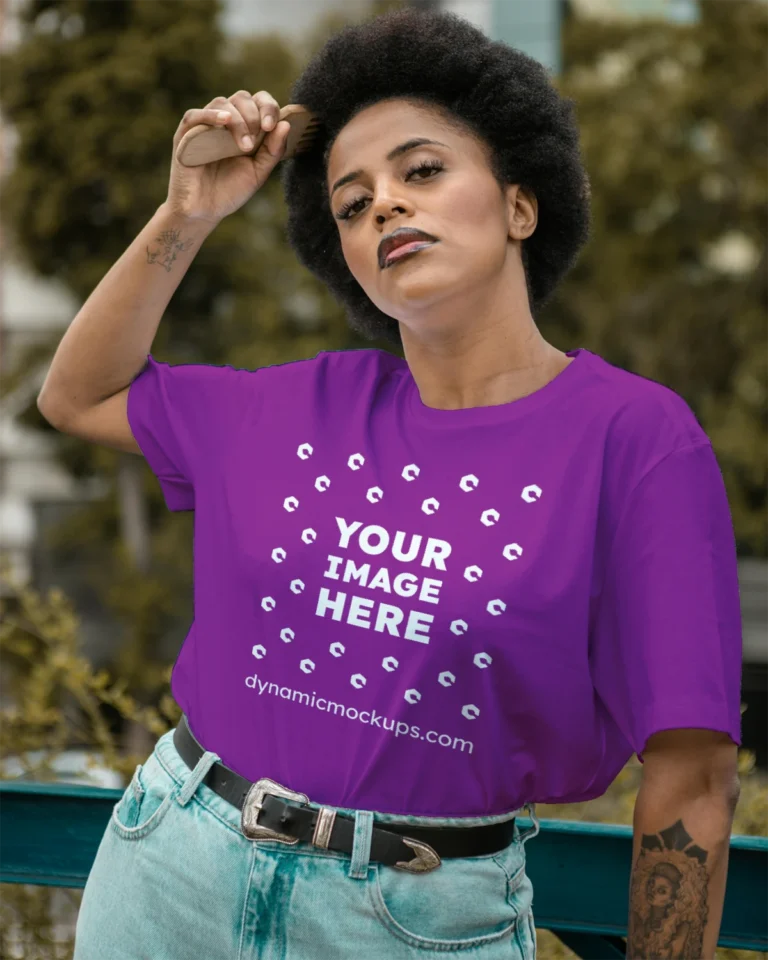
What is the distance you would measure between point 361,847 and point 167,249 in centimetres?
101

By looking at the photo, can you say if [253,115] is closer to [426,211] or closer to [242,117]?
[242,117]

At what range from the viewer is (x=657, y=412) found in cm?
161

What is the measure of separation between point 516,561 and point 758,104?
1281 cm

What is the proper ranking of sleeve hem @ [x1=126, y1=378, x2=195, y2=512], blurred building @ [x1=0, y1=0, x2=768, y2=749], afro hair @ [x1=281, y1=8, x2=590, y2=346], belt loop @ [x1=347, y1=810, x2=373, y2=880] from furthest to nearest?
blurred building @ [x1=0, y1=0, x2=768, y2=749]
sleeve hem @ [x1=126, y1=378, x2=195, y2=512]
afro hair @ [x1=281, y1=8, x2=590, y2=346]
belt loop @ [x1=347, y1=810, x2=373, y2=880]

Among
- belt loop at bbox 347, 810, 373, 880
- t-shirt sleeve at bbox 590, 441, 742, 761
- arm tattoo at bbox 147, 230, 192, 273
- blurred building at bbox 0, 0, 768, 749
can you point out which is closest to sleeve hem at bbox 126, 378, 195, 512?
arm tattoo at bbox 147, 230, 192, 273

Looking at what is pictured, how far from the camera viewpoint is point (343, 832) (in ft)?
5.29

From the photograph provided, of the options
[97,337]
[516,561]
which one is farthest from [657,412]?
[97,337]

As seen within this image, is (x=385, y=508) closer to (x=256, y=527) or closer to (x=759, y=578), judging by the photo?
(x=256, y=527)

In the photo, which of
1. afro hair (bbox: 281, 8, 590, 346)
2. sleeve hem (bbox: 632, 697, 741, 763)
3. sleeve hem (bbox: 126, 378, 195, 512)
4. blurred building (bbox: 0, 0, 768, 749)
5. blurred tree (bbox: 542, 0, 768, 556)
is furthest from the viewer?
blurred building (bbox: 0, 0, 768, 749)

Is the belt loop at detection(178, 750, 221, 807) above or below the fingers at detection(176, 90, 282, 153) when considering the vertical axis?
below

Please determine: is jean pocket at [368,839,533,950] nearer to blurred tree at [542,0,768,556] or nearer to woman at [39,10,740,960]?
woman at [39,10,740,960]

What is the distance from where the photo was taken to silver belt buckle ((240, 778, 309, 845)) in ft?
5.37

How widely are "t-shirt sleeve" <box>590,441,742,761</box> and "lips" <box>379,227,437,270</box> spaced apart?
47 centimetres

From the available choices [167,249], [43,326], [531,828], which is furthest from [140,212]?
[531,828]
